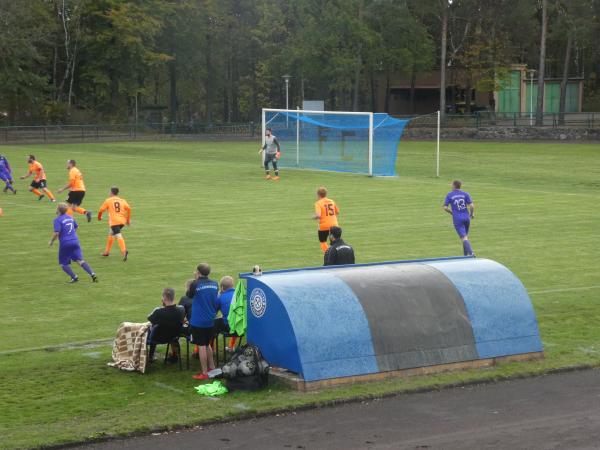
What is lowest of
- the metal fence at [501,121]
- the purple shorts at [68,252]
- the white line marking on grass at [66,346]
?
the white line marking on grass at [66,346]

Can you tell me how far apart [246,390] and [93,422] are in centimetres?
204

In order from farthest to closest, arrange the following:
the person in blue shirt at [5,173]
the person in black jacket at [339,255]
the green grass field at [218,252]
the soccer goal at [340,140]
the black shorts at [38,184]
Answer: the soccer goal at [340,140], the person in blue shirt at [5,173], the black shorts at [38,184], the person in black jacket at [339,255], the green grass field at [218,252]

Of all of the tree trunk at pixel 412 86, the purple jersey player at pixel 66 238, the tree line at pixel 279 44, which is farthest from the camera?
the tree trunk at pixel 412 86

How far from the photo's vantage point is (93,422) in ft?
35.7

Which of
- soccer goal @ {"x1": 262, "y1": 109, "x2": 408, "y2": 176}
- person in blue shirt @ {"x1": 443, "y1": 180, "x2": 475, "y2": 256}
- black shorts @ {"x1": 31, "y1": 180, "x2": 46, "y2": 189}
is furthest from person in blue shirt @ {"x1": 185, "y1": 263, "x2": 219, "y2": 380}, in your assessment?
soccer goal @ {"x1": 262, "y1": 109, "x2": 408, "y2": 176}

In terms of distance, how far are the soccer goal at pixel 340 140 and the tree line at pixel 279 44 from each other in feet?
98.8

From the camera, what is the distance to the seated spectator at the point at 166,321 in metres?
13.0

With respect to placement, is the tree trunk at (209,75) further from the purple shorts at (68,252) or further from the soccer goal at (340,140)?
the purple shorts at (68,252)

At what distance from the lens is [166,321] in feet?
42.7

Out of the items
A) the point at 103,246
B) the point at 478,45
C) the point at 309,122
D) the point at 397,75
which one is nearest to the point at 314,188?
the point at 309,122

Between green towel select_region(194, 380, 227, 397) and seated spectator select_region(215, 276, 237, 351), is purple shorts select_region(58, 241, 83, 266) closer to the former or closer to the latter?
seated spectator select_region(215, 276, 237, 351)

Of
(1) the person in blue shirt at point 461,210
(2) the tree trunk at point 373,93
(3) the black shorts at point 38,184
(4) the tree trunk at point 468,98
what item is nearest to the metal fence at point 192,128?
(4) the tree trunk at point 468,98

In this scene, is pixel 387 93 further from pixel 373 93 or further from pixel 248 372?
pixel 248 372

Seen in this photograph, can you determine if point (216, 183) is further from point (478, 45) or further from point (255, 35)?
point (255, 35)
